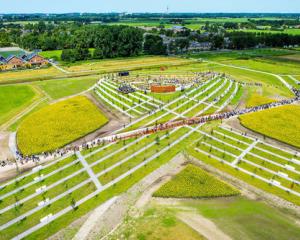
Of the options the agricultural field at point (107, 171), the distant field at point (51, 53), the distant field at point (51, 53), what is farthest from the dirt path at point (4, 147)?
the distant field at point (51, 53)

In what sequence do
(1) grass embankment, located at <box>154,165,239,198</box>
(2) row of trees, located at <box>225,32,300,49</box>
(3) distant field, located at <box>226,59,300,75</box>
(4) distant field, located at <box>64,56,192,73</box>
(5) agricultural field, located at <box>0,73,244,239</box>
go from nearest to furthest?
(5) agricultural field, located at <box>0,73,244,239</box> < (1) grass embankment, located at <box>154,165,239,198</box> < (3) distant field, located at <box>226,59,300,75</box> < (4) distant field, located at <box>64,56,192,73</box> < (2) row of trees, located at <box>225,32,300,49</box>

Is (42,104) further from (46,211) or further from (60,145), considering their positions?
(46,211)

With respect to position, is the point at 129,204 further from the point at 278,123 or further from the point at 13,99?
the point at 13,99

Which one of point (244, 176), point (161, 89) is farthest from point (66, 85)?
point (244, 176)

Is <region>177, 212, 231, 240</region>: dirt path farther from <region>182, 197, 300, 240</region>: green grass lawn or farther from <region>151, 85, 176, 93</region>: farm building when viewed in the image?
<region>151, 85, 176, 93</region>: farm building

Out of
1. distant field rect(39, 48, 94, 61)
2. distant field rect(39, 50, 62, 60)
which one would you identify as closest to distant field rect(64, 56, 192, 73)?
distant field rect(39, 48, 94, 61)

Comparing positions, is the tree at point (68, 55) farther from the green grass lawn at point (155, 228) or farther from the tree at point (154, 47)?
the green grass lawn at point (155, 228)
